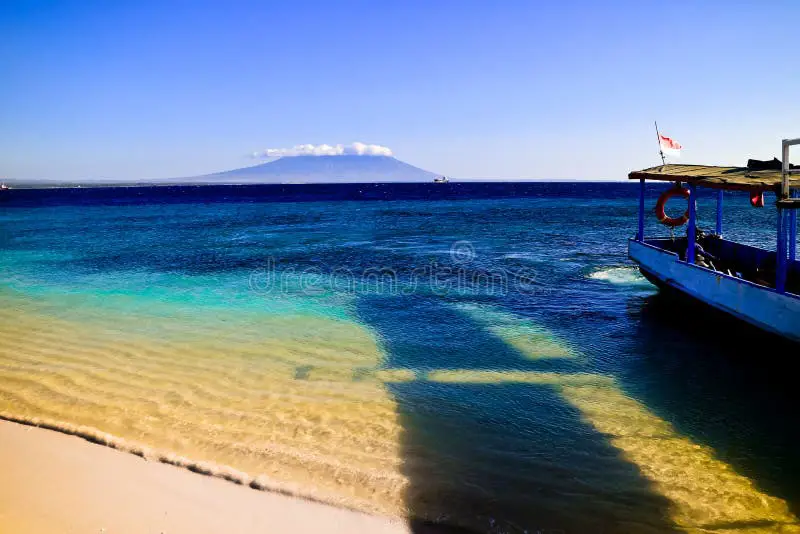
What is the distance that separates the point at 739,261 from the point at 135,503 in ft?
50.9

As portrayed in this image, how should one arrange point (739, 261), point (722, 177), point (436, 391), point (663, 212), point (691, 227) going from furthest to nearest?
point (663, 212) < point (739, 261) < point (691, 227) < point (722, 177) < point (436, 391)

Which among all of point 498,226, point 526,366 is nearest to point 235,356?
point 526,366

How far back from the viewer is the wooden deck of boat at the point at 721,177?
31.8 feet

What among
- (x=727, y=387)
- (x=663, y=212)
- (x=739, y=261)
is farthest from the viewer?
(x=663, y=212)

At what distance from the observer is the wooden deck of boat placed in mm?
9680

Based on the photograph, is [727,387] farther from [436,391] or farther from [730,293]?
[436,391]

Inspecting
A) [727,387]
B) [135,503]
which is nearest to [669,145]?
[727,387]

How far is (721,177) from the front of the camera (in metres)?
11.4

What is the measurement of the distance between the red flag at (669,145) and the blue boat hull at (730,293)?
114 inches

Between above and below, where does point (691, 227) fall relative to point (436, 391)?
above

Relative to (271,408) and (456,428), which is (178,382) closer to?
(271,408)

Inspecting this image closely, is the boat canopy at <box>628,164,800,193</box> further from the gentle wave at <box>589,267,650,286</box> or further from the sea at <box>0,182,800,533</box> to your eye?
the gentle wave at <box>589,267,650,286</box>

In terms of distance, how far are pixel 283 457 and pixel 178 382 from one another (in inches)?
137

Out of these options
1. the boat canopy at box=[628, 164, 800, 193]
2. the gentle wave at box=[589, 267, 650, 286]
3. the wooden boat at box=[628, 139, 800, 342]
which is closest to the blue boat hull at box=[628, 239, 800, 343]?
the wooden boat at box=[628, 139, 800, 342]
